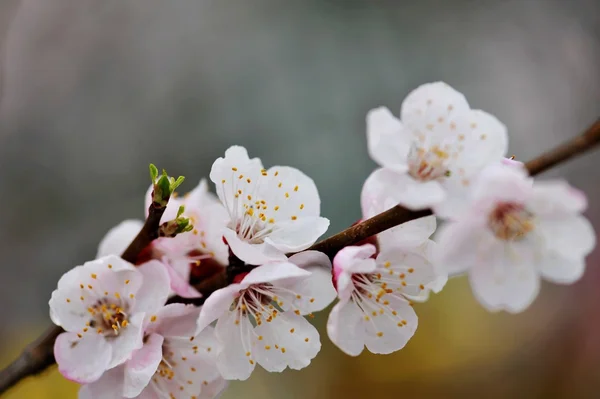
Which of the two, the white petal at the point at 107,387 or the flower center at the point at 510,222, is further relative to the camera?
the white petal at the point at 107,387

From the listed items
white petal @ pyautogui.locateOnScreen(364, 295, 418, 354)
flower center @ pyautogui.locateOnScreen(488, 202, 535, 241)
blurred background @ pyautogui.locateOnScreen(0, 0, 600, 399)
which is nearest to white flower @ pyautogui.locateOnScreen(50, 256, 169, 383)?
white petal @ pyautogui.locateOnScreen(364, 295, 418, 354)

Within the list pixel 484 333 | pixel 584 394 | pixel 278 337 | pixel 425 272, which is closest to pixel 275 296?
pixel 278 337

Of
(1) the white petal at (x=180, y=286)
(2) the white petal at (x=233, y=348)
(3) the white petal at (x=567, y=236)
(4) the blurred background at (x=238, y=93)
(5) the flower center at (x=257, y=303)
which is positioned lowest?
(4) the blurred background at (x=238, y=93)

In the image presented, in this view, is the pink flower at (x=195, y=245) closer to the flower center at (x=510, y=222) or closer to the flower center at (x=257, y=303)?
the flower center at (x=257, y=303)

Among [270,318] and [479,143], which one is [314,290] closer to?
[270,318]

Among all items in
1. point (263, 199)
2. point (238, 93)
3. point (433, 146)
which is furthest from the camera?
point (238, 93)

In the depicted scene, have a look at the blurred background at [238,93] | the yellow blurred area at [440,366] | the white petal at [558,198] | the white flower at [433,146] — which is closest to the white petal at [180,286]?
the white flower at [433,146]

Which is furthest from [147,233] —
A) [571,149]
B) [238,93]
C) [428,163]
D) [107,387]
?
[238,93]

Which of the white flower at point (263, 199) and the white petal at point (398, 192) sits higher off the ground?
the white petal at point (398, 192)
